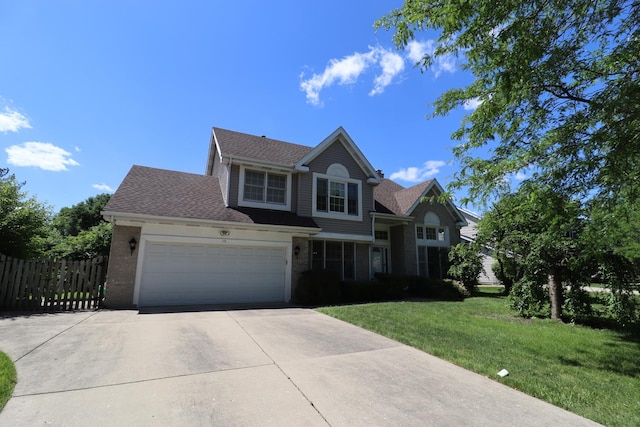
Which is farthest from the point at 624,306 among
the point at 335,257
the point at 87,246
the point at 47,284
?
the point at 87,246

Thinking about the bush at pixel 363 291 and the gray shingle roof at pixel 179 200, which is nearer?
the gray shingle roof at pixel 179 200

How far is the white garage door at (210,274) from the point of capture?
36.5ft

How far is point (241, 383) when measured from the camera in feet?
14.2

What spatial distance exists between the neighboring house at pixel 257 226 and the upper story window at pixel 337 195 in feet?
0.17

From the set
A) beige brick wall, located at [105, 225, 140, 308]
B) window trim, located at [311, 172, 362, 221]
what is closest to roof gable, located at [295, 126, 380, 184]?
window trim, located at [311, 172, 362, 221]

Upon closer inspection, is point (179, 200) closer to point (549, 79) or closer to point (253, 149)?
point (253, 149)

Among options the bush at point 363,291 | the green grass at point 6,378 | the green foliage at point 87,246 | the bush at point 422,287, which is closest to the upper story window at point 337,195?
the bush at point 363,291

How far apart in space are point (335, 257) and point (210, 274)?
604cm

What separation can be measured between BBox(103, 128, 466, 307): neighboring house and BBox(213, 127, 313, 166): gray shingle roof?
0.06m

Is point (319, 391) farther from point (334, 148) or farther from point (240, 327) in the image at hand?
point (334, 148)

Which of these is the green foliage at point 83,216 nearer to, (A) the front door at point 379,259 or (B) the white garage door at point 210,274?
(B) the white garage door at point 210,274

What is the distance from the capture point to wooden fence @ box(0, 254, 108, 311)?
9492 millimetres

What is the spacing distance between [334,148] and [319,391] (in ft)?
42.7

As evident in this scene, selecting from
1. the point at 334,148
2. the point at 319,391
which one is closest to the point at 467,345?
the point at 319,391
